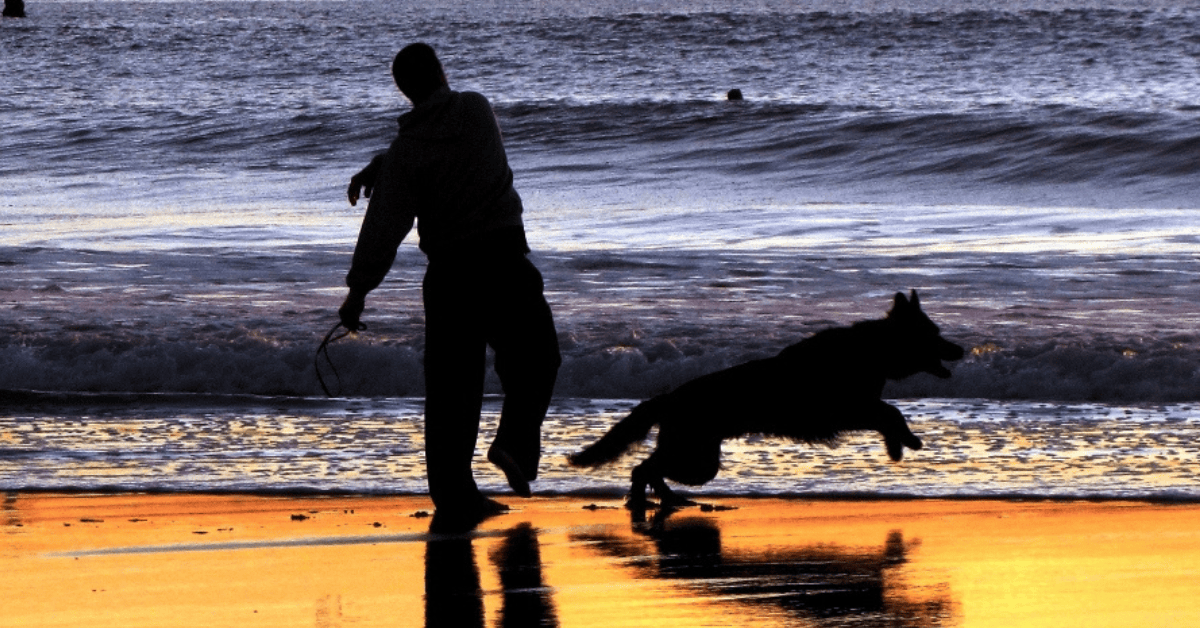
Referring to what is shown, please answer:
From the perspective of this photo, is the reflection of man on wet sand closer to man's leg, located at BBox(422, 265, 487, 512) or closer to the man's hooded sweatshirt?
man's leg, located at BBox(422, 265, 487, 512)

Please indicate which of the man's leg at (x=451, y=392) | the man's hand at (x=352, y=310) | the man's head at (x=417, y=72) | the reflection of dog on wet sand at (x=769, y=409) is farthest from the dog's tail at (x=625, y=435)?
the man's head at (x=417, y=72)

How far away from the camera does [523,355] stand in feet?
18.0

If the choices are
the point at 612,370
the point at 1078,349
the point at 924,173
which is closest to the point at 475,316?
the point at 612,370

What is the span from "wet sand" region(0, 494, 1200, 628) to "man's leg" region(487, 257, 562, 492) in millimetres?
261

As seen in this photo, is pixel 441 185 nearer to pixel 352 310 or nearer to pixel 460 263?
pixel 460 263

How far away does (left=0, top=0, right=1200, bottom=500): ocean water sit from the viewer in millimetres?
7090

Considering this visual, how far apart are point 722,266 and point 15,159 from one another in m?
16.9

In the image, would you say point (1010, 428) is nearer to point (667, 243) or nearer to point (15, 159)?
point (667, 243)

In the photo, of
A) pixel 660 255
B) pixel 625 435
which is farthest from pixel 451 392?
pixel 660 255

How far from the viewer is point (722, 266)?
13812mm

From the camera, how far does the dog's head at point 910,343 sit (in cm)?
608


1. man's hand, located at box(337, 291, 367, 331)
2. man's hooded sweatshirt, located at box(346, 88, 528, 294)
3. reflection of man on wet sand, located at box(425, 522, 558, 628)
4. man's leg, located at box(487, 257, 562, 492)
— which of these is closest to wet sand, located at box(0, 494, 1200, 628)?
reflection of man on wet sand, located at box(425, 522, 558, 628)

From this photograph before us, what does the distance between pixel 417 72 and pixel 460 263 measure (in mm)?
584

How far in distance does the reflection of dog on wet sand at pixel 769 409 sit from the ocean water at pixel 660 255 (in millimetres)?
321
